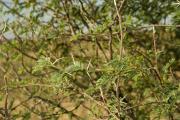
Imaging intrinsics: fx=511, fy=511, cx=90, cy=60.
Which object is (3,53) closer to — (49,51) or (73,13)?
(49,51)

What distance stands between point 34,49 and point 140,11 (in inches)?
43.0

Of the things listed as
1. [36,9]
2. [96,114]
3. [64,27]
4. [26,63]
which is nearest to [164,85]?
[96,114]

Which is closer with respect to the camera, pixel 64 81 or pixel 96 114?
pixel 64 81

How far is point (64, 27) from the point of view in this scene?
4652 millimetres

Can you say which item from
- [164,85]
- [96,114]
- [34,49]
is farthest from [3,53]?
[164,85]

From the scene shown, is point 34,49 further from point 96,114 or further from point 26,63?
point 96,114

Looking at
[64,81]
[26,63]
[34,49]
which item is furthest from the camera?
[26,63]

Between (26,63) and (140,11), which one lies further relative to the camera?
(26,63)

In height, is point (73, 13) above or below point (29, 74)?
above

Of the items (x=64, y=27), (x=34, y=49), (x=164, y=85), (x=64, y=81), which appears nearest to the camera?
(x=64, y=81)

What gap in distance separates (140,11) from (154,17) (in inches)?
8.4

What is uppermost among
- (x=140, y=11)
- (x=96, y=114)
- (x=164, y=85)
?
(x=140, y=11)

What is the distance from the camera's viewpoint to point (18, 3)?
4.75m

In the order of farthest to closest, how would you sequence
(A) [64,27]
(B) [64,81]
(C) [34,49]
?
(C) [34,49]
(A) [64,27]
(B) [64,81]
